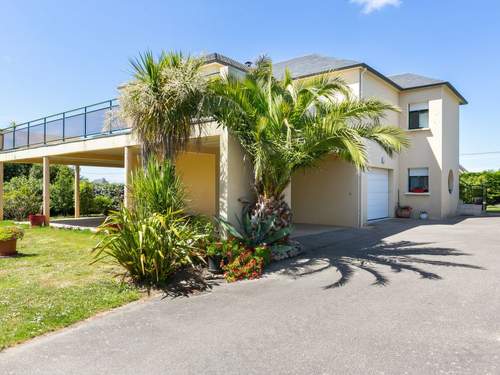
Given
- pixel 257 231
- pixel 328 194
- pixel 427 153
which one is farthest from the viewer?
pixel 427 153

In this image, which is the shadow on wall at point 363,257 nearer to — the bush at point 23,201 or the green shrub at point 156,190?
the green shrub at point 156,190

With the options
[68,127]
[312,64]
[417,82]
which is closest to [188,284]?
[68,127]

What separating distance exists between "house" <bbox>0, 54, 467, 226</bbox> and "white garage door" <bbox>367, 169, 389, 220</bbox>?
5 cm

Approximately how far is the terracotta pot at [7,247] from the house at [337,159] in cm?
336

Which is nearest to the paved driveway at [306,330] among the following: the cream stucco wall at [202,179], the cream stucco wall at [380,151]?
the cream stucco wall at [380,151]

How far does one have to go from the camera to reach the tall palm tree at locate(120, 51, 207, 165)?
362 inches

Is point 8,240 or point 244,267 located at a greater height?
point 8,240

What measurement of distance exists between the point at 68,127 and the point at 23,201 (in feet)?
27.2

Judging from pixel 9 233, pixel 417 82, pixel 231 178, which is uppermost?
pixel 417 82

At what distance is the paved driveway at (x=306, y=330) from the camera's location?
4.09 metres

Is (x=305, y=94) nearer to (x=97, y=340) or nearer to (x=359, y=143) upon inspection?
(x=359, y=143)

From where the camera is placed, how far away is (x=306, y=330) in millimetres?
5020

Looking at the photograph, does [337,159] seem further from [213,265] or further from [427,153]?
[213,265]

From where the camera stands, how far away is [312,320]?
17.6 feet
